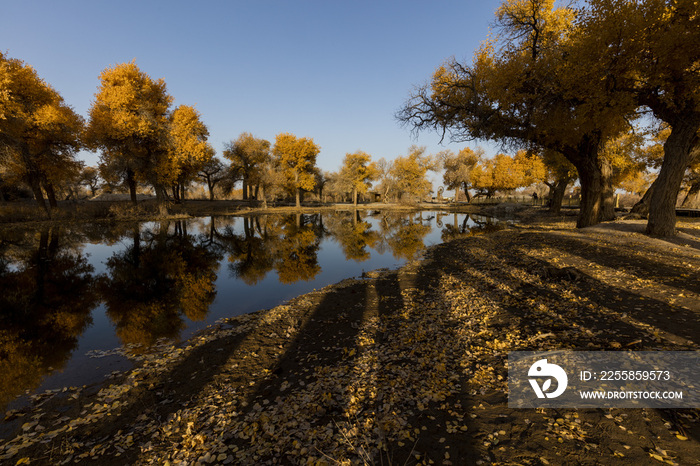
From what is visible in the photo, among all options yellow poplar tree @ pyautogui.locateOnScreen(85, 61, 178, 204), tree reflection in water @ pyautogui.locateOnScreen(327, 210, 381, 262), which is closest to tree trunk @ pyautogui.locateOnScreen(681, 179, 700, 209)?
tree reflection in water @ pyautogui.locateOnScreen(327, 210, 381, 262)

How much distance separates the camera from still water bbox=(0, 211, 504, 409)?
8078mm

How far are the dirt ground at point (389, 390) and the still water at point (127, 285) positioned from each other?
1.76 meters

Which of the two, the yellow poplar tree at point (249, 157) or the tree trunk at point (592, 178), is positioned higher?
the yellow poplar tree at point (249, 157)

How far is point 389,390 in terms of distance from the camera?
570 cm

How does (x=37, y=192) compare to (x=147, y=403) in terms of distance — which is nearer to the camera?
(x=147, y=403)

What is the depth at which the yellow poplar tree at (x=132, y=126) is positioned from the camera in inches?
1258

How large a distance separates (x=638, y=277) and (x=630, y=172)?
45237 millimetres

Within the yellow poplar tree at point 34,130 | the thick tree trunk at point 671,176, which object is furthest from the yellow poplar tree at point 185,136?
the thick tree trunk at point 671,176

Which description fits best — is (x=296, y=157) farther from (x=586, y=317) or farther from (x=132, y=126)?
(x=586, y=317)

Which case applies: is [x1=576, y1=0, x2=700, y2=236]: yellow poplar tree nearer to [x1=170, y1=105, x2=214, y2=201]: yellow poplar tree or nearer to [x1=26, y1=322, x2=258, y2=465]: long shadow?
[x1=26, y1=322, x2=258, y2=465]: long shadow

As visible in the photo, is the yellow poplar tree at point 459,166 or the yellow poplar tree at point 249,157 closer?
the yellow poplar tree at point 249,157

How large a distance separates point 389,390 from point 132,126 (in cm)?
4057

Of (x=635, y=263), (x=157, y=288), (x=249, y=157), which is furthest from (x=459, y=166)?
(x=157, y=288)

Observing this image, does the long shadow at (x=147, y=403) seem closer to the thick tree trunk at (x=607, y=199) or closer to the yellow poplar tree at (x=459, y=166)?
the thick tree trunk at (x=607, y=199)
